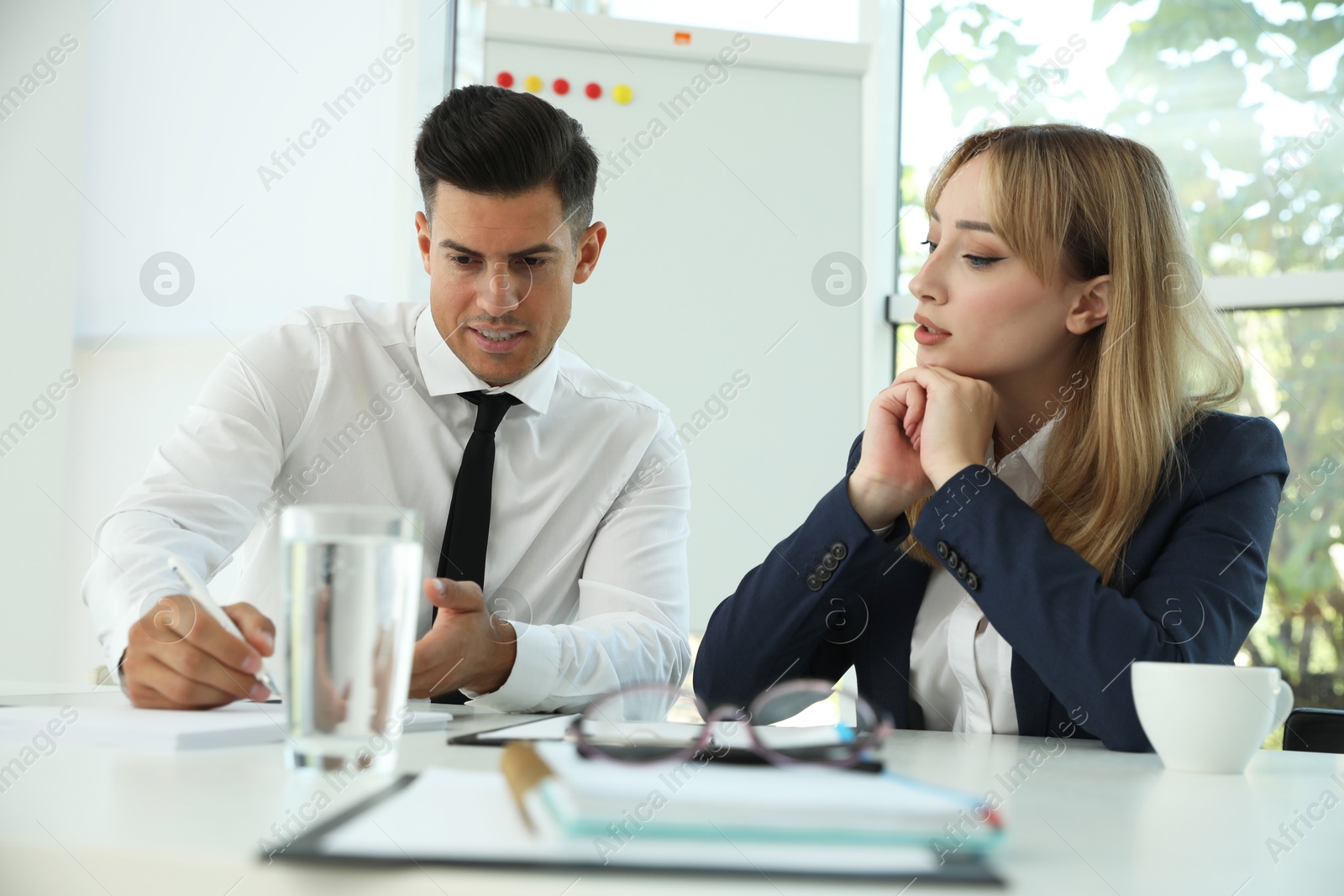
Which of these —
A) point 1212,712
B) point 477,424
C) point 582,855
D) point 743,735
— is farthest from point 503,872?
point 477,424

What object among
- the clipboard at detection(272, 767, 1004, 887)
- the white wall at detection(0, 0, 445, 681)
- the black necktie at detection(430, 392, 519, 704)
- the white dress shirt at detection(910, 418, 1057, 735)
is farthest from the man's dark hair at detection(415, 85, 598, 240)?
the clipboard at detection(272, 767, 1004, 887)

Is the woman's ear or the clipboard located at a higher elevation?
the woman's ear

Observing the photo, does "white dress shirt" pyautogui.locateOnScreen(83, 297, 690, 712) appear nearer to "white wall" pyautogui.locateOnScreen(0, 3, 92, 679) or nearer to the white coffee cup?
the white coffee cup

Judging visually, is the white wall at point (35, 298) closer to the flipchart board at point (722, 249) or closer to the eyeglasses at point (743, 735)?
the flipchart board at point (722, 249)

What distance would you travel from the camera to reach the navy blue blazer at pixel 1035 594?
1.10m

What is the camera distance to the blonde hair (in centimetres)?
138

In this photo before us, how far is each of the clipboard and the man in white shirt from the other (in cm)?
100

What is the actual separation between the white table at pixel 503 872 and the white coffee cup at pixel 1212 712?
0.02 meters

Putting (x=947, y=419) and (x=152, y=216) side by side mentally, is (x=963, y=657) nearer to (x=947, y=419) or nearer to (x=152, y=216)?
(x=947, y=419)

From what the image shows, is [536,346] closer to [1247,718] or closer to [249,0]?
[1247,718]

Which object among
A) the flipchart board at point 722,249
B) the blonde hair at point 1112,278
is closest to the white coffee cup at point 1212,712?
the blonde hair at point 1112,278

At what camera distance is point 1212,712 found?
2.87 ft

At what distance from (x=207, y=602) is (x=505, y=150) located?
1046 mm

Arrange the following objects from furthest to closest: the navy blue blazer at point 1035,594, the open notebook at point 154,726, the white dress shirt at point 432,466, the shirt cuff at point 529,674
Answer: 1. the white dress shirt at point 432,466
2. the shirt cuff at point 529,674
3. the navy blue blazer at point 1035,594
4. the open notebook at point 154,726
